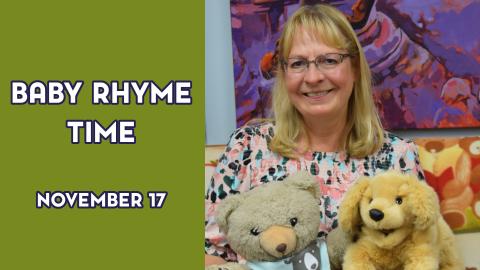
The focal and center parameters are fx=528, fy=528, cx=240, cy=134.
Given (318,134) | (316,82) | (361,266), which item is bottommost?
(361,266)

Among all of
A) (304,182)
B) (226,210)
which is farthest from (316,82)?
(226,210)

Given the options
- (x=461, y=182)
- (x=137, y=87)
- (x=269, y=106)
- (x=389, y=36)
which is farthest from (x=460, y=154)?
(x=137, y=87)

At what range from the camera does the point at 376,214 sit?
0.89 meters

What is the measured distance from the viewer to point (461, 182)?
137 cm

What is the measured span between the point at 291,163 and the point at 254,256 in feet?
1.16

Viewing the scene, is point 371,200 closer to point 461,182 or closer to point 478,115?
point 461,182

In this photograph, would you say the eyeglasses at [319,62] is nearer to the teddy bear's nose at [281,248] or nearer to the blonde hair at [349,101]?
the blonde hair at [349,101]

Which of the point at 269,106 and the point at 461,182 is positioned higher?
the point at 269,106

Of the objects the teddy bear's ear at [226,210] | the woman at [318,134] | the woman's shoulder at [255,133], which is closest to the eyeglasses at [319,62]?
the woman at [318,134]

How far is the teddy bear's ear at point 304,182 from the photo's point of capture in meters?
1.01

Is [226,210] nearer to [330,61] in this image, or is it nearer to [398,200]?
[398,200]

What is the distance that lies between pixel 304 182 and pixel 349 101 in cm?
43

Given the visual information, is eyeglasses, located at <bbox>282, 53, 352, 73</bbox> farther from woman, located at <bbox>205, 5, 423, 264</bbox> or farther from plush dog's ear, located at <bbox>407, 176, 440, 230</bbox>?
plush dog's ear, located at <bbox>407, 176, 440, 230</bbox>

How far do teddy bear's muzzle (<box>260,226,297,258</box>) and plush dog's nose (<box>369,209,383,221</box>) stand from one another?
0.14 metres
